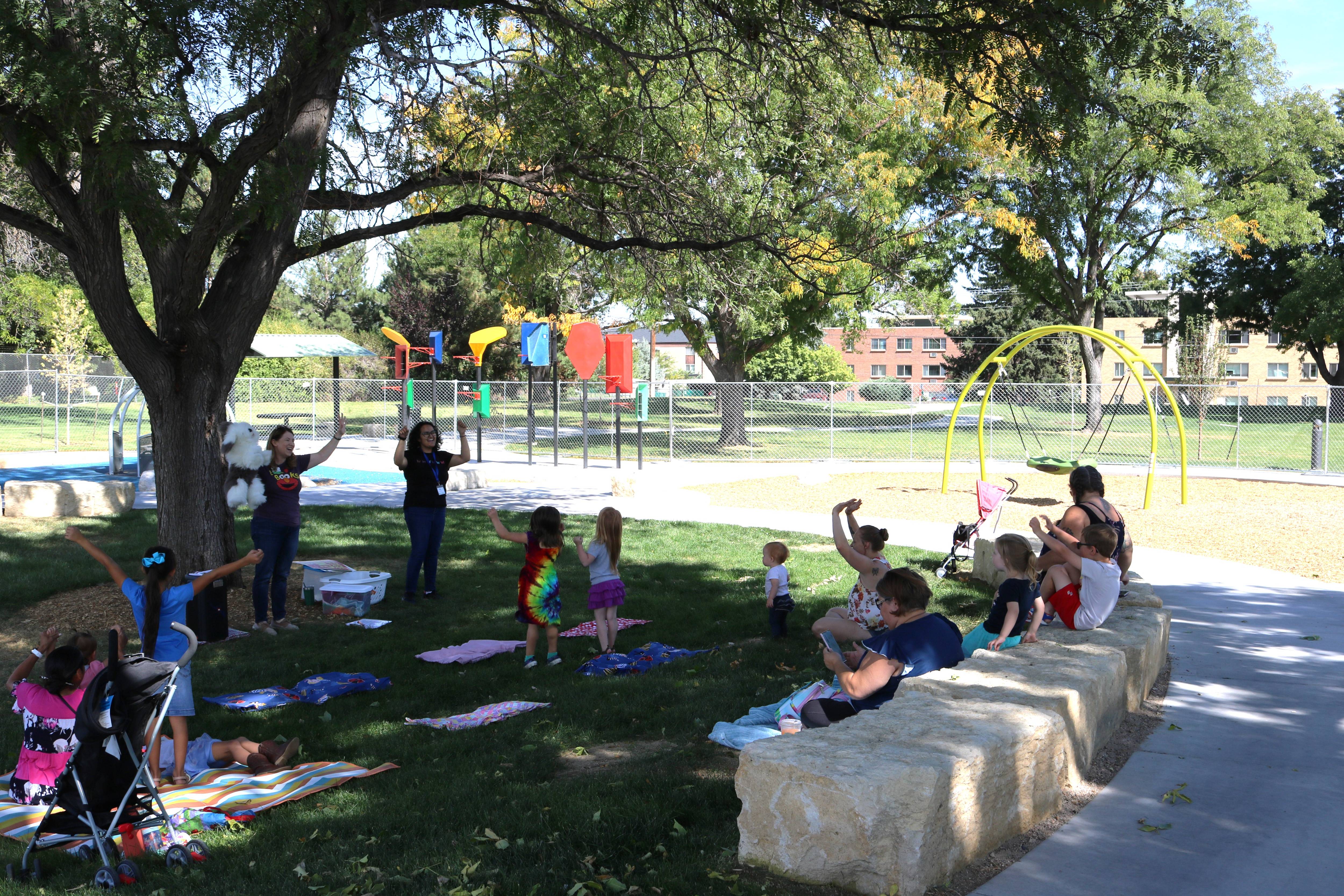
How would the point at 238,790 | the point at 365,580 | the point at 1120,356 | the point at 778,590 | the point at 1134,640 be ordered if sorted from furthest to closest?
the point at 1120,356 < the point at 365,580 < the point at 778,590 < the point at 1134,640 < the point at 238,790

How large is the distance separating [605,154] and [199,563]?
5.24m

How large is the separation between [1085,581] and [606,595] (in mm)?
3173

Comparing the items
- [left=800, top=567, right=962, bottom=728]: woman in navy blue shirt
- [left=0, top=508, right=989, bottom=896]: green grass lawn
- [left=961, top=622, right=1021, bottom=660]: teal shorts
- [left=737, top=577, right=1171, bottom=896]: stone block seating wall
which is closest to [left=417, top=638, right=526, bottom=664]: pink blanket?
[left=0, top=508, right=989, bottom=896]: green grass lawn

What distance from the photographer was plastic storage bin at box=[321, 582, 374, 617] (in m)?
8.59

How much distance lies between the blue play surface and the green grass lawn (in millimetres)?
8560

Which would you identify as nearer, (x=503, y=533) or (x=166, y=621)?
(x=166, y=621)

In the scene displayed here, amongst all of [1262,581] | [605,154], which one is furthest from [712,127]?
[1262,581]

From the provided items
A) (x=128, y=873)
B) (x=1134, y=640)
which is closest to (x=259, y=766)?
(x=128, y=873)

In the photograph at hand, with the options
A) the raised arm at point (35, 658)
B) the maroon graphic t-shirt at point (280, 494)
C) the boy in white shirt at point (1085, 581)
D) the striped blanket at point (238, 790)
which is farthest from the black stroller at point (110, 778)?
the boy in white shirt at point (1085, 581)

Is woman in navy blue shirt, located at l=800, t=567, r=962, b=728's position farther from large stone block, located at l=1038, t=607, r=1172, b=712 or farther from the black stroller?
the black stroller

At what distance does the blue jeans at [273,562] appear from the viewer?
7996mm

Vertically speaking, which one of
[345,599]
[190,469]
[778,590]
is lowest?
[345,599]

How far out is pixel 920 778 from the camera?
353cm

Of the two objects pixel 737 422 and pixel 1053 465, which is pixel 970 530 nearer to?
pixel 1053 465
